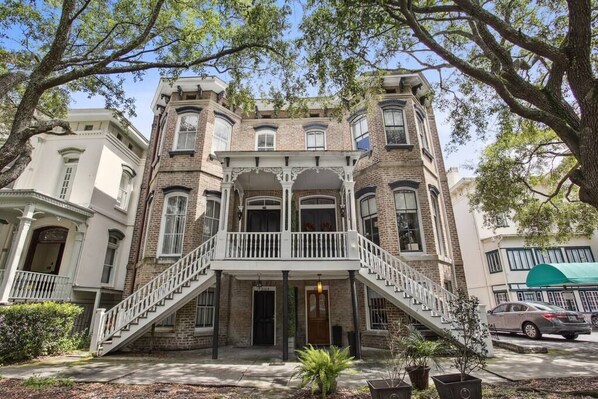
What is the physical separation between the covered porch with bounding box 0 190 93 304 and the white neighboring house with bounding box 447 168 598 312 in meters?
21.1

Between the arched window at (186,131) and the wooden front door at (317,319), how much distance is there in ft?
26.0

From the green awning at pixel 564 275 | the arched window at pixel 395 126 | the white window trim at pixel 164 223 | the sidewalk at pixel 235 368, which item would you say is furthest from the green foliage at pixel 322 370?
the green awning at pixel 564 275

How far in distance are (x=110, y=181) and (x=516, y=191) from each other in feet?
59.7

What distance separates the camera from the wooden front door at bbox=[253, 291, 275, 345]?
469 inches

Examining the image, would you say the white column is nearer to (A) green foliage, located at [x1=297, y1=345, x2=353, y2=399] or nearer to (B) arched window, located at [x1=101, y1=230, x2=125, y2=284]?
(B) arched window, located at [x1=101, y1=230, x2=125, y2=284]

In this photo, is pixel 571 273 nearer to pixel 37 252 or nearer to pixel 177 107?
pixel 177 107

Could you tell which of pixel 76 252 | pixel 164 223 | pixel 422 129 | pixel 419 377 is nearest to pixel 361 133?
pixel 422 129

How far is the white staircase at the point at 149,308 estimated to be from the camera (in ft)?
30.4

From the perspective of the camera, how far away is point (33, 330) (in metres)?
8.88

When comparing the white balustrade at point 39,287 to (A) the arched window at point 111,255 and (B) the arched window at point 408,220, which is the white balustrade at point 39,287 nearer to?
(A) the arched window at point 111,255

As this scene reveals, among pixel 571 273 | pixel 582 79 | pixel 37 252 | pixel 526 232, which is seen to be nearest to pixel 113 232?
pixel 37 252

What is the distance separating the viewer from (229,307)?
11.8 meters

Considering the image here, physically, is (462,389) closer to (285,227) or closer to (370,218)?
(285,227)

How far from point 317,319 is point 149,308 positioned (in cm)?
602
